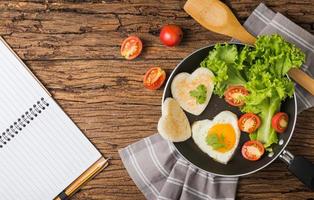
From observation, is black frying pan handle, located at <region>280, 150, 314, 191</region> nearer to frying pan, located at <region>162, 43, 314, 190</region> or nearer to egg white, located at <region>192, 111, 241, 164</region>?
frying pan, located at <region>162, 43, 314, 190</region>

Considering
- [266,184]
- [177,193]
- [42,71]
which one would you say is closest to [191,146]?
[177,193]

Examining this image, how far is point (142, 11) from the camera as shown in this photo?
1.72 m

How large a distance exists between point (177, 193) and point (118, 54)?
492 mm

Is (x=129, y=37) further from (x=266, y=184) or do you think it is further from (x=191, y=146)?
(x=266, y=184)

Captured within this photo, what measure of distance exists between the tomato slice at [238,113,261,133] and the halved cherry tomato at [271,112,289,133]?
0.15 ft

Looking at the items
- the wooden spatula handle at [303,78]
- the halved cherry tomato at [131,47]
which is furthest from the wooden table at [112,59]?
the wooden spatula handle at [303,78]

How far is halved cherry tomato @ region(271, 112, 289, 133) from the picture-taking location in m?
1.61

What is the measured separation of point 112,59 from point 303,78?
61 cm

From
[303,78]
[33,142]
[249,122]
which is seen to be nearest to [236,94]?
[249,122]

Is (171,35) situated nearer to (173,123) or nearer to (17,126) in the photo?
(173,123)

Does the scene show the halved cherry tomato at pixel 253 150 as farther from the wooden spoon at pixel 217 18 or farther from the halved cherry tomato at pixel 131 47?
the halved cherry tomato at pixel 131 47

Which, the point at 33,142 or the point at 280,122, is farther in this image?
the point at 33,142

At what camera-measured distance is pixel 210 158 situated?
1.71m

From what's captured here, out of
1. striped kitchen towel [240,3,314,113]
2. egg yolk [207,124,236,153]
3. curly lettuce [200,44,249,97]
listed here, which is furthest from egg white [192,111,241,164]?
striped kitchen towel [240,3,314,113]
